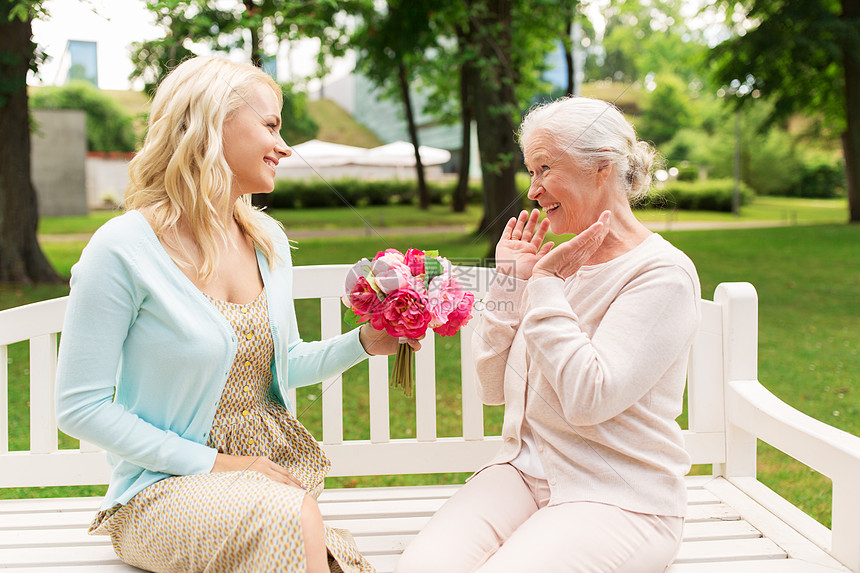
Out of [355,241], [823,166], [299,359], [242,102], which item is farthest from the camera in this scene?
[823,166]

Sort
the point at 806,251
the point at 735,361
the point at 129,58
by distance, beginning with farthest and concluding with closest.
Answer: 1. the point at 806,251
2. the point at 129,58
3. the point at 735,361

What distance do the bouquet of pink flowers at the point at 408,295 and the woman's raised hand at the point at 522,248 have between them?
0.17 metres

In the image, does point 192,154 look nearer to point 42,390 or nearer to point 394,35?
point 42,390

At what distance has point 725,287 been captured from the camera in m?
2.89

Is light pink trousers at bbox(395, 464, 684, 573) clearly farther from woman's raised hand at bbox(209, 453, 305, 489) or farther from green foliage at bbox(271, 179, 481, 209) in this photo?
green foliage at bbox(271, 179, 481, 209)

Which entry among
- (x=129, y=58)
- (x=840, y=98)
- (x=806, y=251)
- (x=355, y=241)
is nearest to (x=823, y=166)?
(x=840, y=98)

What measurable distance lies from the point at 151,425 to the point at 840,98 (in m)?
18.9

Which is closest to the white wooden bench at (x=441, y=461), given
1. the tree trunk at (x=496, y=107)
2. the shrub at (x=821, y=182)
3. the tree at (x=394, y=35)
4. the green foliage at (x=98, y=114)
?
the tree trunk at (x=496, y=107)

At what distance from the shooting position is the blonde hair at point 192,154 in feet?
7.03

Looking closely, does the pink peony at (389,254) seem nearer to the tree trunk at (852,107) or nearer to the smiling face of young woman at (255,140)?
the smiling face of young woman at (255,140)

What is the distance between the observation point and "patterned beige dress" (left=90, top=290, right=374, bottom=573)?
1855mm

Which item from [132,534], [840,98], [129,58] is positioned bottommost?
[132,534]

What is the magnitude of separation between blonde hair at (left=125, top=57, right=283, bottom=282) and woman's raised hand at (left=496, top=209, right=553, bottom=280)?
0.87m

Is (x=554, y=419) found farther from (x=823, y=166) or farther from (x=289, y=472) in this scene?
(x=823, y=166)
